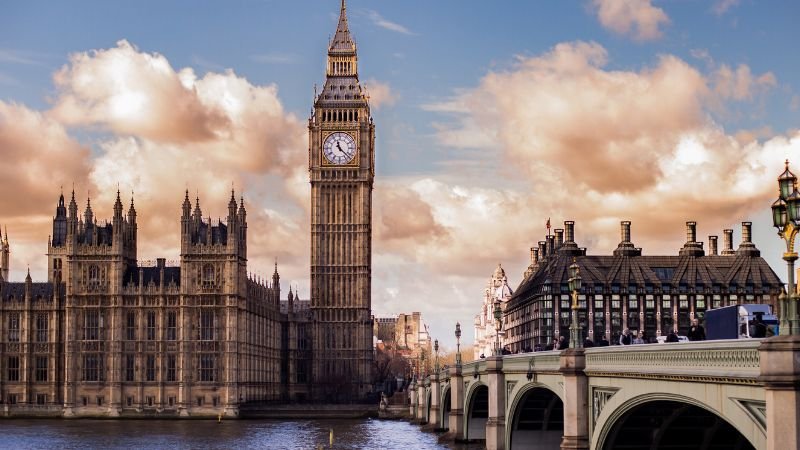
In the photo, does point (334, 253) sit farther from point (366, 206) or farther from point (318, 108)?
point (318, 108)

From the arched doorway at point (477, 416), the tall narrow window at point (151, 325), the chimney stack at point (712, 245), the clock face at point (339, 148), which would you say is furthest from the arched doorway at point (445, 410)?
the chimney stack at point (712, 245)

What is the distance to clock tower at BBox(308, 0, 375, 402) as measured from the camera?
183 meters

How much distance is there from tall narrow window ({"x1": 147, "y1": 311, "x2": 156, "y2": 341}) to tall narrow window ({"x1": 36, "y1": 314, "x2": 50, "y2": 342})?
1383cm

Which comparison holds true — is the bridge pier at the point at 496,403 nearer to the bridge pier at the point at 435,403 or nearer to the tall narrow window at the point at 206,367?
the bridge pier at the point at 435,403

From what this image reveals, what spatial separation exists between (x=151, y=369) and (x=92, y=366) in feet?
23.5

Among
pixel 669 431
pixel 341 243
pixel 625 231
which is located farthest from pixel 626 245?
pixel 669 431

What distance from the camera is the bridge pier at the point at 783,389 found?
2895cm

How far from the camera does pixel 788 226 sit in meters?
28.8

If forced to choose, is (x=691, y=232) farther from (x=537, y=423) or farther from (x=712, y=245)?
(x=537, y=423)

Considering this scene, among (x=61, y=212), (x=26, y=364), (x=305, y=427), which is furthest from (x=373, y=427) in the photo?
(x=61, y=212)

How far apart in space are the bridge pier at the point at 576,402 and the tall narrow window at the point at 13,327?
120 meters

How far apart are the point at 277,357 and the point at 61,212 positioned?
36.1m

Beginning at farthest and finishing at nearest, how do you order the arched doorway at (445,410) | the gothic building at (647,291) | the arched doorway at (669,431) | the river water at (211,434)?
the gothic building at (647,291) < the arched doorway at (445,410) < the river water at (211,434) < the arched doorway at (669,431)

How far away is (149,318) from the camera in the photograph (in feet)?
508
